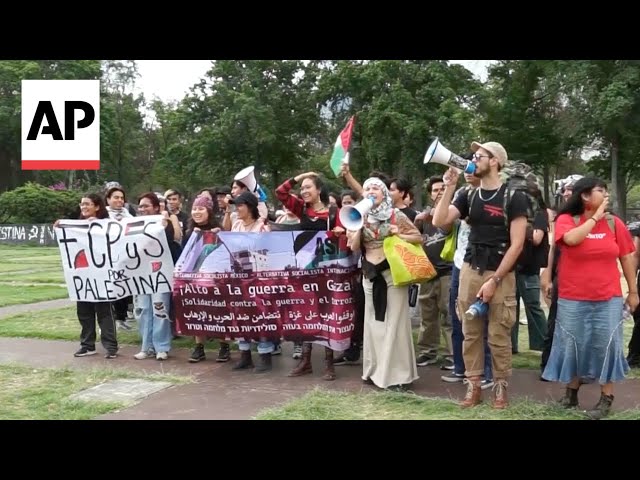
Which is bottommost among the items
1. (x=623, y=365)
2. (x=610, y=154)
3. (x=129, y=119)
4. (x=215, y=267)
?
(x=623, y=365)

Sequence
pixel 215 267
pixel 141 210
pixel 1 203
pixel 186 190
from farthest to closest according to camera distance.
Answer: pixel 186 190, pixel 1 203, pixel 141 210, pixel 215 267

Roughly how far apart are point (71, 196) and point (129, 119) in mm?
20886

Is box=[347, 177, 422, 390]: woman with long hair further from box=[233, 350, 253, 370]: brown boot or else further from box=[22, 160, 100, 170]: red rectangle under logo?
box=[22, 160, 100, 170]: red rectangle under logo

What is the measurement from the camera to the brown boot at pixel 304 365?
20.3 ft

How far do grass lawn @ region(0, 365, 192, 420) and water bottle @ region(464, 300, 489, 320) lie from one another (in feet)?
8.89

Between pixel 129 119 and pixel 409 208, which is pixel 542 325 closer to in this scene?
pixel 409 208

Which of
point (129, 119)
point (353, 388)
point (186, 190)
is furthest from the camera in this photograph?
point (129, 119)

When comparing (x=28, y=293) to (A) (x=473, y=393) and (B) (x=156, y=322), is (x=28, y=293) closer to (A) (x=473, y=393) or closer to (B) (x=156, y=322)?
(B) (x=156, y=322)

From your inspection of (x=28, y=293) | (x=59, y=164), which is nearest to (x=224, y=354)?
(x=28, y=293)

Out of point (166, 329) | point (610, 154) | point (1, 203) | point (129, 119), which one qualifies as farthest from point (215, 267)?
point (129, 119)

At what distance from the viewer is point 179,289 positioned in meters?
6.66

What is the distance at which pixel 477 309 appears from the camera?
480 cm

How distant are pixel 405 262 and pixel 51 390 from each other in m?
3.31

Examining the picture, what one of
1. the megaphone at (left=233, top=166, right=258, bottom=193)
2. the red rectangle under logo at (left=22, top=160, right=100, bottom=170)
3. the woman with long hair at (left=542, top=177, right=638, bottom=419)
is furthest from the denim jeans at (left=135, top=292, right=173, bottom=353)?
the red rectangle under logo at (left=22, top=160, right=100, bottom=170)
